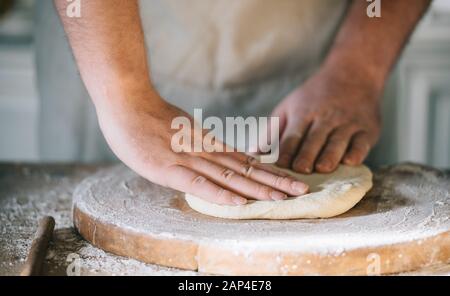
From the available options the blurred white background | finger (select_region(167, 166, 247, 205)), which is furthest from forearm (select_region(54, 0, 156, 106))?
the blurred white background

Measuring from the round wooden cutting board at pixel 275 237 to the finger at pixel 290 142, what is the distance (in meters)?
0.21

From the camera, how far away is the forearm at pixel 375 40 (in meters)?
1.49

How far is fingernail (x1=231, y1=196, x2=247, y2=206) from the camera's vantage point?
1029 millimetres

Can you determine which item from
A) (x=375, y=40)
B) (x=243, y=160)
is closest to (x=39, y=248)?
(x=243, y=160)

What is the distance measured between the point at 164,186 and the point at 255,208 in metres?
0.21

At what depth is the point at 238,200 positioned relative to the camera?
103 cm

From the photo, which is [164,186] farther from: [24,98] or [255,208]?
[24,98]

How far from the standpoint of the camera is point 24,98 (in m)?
2.28

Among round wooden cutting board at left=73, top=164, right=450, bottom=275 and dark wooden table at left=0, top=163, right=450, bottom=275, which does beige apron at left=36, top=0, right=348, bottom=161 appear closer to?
dark wooden table at left=0, top=163, right=450, bottom=275

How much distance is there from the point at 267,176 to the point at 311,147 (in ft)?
0.75

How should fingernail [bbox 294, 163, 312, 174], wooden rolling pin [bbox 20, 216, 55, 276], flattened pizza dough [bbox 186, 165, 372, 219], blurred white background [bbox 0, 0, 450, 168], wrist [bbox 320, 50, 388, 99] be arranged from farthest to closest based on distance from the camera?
blurred white background [bbox 0, 0, 450, 168] → wrist [bbox 320, 50, 388, 99] → fingernail [bbox 294, 163, 312, 174] → flattened pizza dough [bbox 186, 165, 372, 219] → wooden rolling pin [bbox 20, 216, 55, 276]

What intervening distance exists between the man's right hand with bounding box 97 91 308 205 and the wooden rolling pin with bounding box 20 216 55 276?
0.17 meters

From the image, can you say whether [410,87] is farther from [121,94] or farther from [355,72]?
[121,94]
